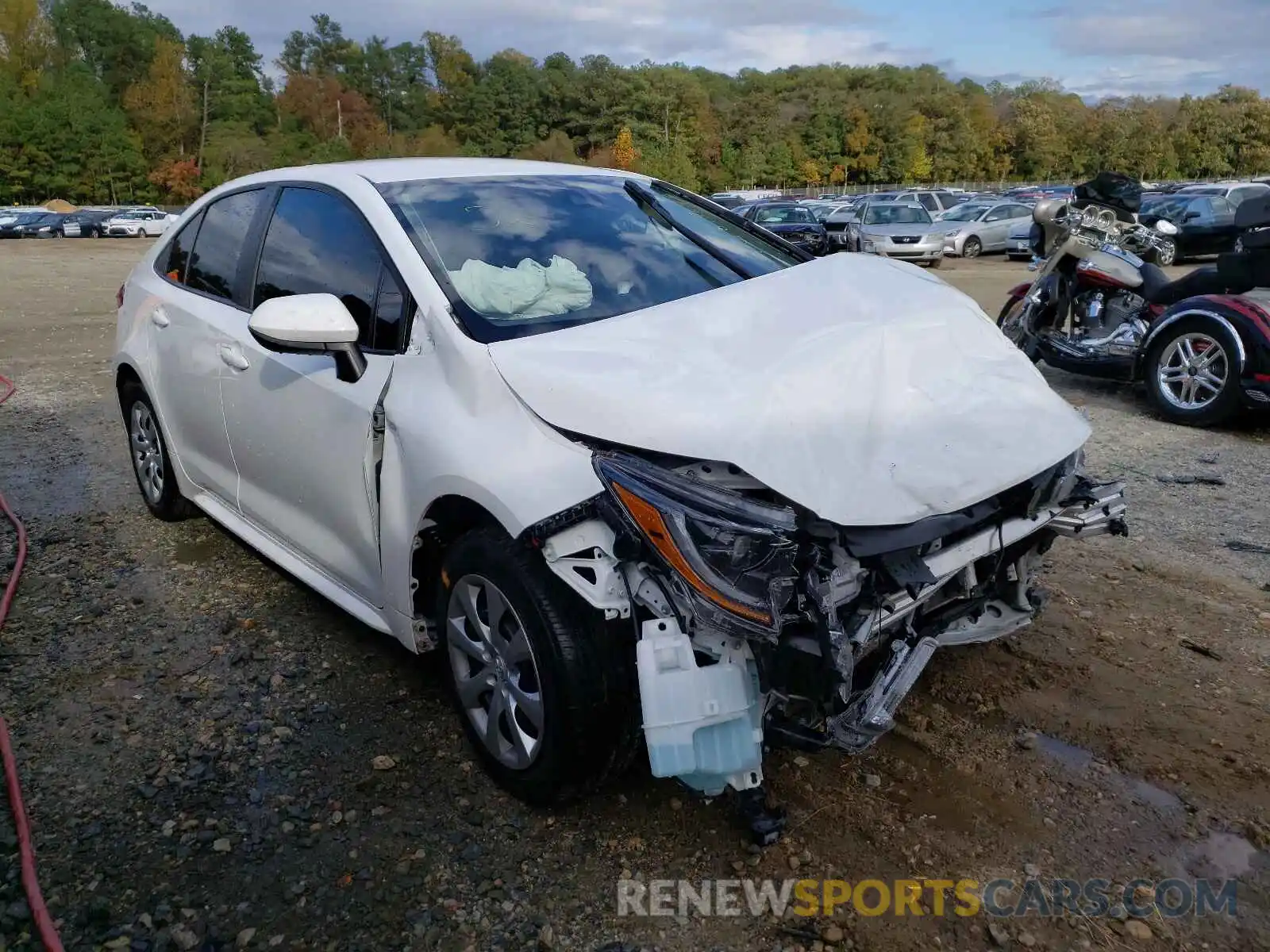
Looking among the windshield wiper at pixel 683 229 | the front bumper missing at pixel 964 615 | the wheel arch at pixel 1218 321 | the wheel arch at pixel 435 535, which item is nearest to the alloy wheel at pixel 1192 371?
the wheel arch at pixel 1218 321

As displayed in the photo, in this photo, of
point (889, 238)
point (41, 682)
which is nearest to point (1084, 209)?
point (41, 682)

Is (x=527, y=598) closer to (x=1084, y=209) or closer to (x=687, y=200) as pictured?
(x=687, y=200)

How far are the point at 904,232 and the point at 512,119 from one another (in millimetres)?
79018

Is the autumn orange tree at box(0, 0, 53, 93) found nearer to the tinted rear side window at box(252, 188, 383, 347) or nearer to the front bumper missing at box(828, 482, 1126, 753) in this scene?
the tinted rear side window at box(252, 188, 383, 347)

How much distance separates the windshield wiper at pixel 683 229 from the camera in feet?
11.4

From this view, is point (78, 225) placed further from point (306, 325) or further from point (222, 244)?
point (306, 325)

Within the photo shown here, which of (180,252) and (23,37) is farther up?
(23,37)

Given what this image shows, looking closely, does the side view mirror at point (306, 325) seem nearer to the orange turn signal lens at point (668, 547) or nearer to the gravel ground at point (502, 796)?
the orange turn signal lens at point (668, 547)

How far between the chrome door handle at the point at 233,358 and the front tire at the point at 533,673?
4.51 feet

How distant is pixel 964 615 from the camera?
281 centimetres

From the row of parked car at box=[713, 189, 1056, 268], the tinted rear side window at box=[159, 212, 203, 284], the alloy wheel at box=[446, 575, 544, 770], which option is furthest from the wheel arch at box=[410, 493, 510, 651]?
the row of parked car at box=[713, 189, 1056, 268]

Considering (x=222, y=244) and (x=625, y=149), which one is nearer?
(x=222, y=244)

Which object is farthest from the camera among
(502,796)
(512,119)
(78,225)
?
(512,119)

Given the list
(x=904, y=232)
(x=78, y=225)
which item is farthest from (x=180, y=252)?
(x=78, y=225)
